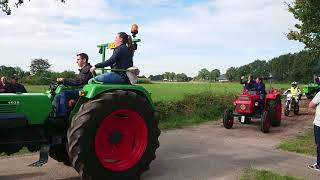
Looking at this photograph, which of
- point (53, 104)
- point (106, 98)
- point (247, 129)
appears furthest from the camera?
point (247, 129)

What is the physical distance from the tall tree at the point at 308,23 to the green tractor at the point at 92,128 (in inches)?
495

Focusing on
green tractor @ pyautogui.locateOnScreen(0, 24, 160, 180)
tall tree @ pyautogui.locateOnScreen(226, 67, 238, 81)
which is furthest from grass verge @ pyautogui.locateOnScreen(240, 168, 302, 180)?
tall tree @ pyautogui.locateOnScreen(226, 67, 238, 81)

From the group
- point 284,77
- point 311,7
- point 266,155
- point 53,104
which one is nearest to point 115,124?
point 53,104

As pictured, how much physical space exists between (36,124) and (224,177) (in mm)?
3131

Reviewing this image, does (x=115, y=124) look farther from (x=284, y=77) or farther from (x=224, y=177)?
(x=284, y=77)

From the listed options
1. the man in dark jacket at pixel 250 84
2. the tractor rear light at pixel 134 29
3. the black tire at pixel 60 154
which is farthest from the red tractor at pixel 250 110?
the black tire at pixel 60 154

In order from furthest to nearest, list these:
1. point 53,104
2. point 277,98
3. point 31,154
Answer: point 277,98 → point 31,154 → point 53,104

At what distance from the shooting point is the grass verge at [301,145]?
10.0 m

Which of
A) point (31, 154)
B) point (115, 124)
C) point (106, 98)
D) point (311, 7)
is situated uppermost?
point (311, 7)

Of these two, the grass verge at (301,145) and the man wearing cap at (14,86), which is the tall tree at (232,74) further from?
the man wearing cap at (14,86)

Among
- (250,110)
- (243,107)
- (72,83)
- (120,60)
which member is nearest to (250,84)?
(243,107)

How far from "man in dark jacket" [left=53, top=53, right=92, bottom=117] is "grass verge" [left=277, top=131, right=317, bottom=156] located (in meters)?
5.32

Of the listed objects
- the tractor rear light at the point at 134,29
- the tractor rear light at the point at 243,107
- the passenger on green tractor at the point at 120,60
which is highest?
the tractor rear light at the point at 134,29

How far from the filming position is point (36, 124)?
6539 mm
